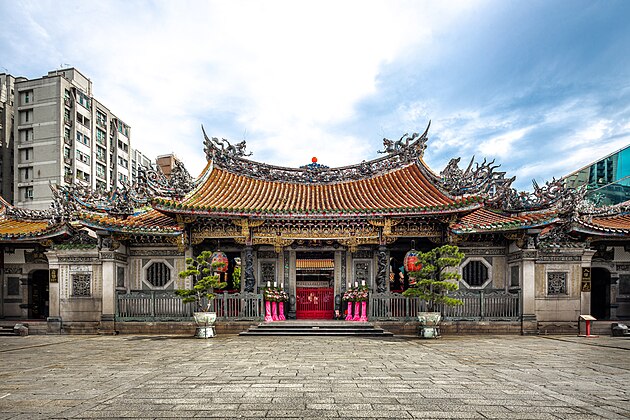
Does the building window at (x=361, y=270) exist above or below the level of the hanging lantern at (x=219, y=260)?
below

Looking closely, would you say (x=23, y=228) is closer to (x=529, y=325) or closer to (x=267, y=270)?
(x=267, y=270)

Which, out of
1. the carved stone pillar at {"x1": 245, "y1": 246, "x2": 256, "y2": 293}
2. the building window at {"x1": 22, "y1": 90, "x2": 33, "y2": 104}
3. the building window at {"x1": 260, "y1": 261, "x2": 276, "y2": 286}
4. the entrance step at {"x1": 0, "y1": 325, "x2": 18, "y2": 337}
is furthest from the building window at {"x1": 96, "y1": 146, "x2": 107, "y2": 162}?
the carved stone pillar at {"x1": 245, "y1": 246, "x2": 256, "y2": 293}

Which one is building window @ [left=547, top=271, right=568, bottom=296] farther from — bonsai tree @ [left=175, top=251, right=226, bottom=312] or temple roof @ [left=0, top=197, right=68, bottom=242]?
temple roof @ [left=0, top=197, right=68, bottom=242]

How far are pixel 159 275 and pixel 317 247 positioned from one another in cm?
646

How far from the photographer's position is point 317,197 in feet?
62.4

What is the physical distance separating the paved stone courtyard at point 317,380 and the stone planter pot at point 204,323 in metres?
1.69

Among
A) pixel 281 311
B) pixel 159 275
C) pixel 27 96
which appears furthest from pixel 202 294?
pixel 27 96

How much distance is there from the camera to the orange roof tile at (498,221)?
15.1m

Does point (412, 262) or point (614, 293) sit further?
point (614, 293)

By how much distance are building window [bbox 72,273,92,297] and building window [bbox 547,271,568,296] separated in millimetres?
16861

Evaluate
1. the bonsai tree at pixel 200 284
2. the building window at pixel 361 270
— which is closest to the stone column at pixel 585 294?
the building window at pixel 361 270

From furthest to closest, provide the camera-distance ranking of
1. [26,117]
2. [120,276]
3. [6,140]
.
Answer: [6,140], [26,117], [120,276]

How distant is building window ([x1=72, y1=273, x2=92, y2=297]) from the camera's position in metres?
16.5

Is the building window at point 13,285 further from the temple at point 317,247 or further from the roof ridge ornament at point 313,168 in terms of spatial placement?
the roof ridge ornament at point 313,168
